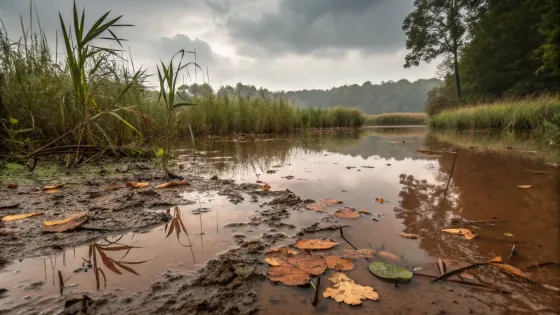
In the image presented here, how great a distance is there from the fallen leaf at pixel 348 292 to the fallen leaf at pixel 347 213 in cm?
58

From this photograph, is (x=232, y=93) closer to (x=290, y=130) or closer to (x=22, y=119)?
(x=290, y=130)

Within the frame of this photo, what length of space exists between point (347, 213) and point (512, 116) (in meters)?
11.8

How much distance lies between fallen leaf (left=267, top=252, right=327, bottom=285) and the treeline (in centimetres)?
2006

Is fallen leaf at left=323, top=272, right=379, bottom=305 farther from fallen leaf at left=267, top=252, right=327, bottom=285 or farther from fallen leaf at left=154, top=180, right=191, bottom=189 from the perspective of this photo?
fallen leaf at left=154, top=180, right=191, bottom=189

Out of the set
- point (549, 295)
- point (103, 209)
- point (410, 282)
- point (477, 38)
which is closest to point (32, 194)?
point (103, 209)

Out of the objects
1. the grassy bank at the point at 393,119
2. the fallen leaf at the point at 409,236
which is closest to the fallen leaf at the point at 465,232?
the fallen leaf at the point at 409,236

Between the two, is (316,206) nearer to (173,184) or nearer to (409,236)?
(409,236)

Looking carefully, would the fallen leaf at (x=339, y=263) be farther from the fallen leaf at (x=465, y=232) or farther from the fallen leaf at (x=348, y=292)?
the fallen leaf at (x=465, y=232)

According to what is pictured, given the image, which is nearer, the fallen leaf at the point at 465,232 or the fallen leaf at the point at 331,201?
the fallen leaf at the point at 465,232

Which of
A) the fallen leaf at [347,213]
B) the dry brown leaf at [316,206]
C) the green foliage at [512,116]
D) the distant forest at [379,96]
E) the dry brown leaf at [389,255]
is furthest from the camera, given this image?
the distant forest at [379,96]

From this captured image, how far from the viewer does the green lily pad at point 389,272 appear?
0.83 metres

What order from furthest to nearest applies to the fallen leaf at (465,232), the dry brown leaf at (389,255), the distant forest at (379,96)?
1. the distant forest at (379,96)
2. the fallen leaf at (465,232)
3. the dry brown leaf at (389,255)

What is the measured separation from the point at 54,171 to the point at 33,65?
1.70 metres

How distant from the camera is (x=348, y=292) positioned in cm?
78
